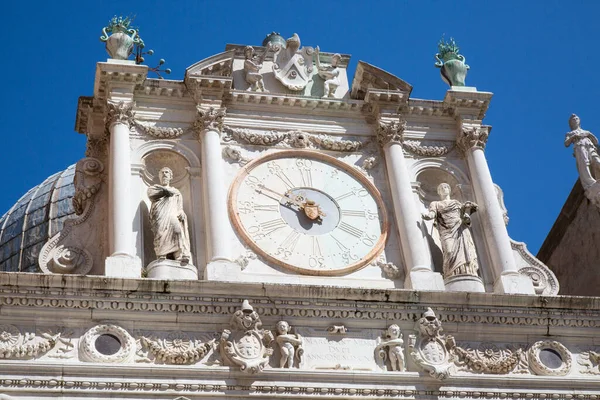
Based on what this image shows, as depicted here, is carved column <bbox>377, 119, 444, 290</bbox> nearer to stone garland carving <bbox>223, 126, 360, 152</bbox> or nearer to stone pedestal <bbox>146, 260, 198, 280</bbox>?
stone garland carving <bbox>223, 126, 360, 152</bbox>

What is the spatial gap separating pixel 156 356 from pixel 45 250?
2.28 m

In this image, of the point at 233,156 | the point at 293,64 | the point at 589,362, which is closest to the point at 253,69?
the point at 293,64

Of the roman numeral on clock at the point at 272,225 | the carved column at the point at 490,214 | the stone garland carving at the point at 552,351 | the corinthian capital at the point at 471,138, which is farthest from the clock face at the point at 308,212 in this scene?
the stone garland carving at the point at 552,351

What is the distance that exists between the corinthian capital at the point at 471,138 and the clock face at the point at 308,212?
5.05 feet

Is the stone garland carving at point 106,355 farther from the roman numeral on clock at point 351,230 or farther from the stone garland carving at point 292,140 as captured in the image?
the stone garland carving at point 292,140

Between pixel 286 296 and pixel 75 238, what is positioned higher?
pixel 75 238

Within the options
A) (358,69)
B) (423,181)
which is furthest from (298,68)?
(423,181)

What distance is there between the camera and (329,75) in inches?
743

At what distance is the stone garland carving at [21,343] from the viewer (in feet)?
48.3

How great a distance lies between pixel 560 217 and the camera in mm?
20984

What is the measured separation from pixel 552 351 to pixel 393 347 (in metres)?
2.08

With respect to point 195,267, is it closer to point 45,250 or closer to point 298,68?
point 45,250

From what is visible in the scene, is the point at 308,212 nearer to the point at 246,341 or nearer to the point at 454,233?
the point at 454,233

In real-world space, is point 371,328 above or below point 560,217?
below
